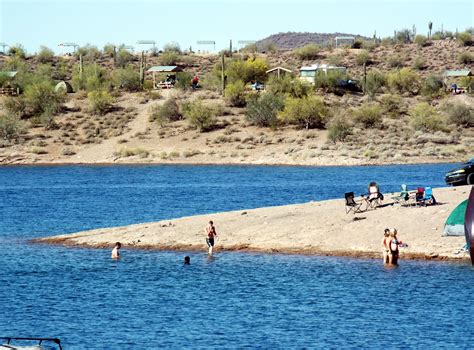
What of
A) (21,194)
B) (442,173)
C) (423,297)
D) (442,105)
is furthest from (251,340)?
(442,105)

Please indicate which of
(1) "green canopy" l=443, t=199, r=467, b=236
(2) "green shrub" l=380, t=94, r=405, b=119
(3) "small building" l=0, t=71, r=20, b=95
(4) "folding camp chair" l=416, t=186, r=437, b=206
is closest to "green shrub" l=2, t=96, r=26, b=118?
(3) "small building" l=0, t=71, r=20, b=95

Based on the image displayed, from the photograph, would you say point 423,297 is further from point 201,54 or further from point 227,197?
point 201,54

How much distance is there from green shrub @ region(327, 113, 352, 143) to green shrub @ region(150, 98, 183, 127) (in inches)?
657

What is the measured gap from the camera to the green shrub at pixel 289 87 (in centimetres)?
11956

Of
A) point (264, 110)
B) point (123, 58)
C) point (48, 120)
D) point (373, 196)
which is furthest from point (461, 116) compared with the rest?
point (123, 58)

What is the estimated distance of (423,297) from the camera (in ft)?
121

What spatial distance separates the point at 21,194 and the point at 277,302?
4208cm

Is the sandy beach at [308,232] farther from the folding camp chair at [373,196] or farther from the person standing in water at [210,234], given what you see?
the person standing in water at [210,234]

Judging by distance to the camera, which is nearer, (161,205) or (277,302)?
(277,302)

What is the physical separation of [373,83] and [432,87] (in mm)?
6166

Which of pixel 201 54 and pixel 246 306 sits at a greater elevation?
pixel 201 54

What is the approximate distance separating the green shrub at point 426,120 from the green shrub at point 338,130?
635 centimetres

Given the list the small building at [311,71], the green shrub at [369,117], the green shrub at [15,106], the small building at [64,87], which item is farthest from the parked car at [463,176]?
Result: the small building at [64,87]

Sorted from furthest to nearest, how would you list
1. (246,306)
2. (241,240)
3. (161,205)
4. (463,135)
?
(463,135) → (161,205) → (241,240) → (246,306)
